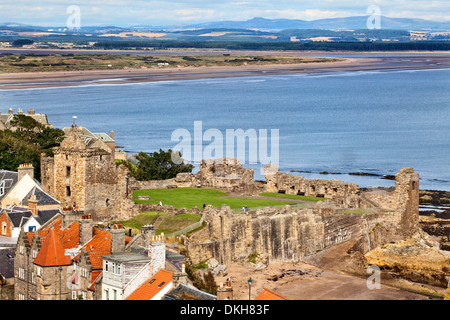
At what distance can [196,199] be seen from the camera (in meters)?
52.5

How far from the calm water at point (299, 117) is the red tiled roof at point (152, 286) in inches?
1764

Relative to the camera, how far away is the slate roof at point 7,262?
38.4 metres

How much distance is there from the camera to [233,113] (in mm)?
141875

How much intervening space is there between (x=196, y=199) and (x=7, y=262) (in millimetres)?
15549

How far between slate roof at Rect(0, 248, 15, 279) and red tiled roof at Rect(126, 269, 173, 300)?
872 cm

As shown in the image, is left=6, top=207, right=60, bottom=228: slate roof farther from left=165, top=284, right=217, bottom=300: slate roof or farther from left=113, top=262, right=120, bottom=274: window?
left=165, top=284, right=217, bottom=300: slate roof

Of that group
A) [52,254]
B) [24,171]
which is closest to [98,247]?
[52,254]

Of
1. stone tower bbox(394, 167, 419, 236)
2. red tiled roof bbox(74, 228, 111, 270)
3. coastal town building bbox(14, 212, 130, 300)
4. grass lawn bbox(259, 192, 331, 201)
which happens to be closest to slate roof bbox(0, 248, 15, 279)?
coastal town building bbox(14, 212, 130, 300)

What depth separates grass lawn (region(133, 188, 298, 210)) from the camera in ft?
166

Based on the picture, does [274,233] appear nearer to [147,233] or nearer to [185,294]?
[147,233]

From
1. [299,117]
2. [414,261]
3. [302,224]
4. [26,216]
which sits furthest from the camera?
[299,117]

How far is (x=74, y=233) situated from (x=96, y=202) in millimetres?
8333

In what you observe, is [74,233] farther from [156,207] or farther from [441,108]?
[441,108]
